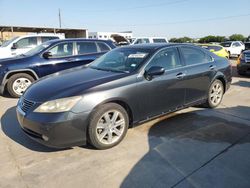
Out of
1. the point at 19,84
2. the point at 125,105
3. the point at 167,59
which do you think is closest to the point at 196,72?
the point at 167,59

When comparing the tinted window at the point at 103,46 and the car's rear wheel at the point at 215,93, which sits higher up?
the tinted window at the point at 103,46

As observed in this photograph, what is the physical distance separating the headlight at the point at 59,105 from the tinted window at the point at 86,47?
4388 mm

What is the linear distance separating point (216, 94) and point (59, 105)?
371cm

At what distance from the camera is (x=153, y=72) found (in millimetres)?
3969

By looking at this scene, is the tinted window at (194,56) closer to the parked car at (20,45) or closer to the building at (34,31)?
the parked car at (20,45)

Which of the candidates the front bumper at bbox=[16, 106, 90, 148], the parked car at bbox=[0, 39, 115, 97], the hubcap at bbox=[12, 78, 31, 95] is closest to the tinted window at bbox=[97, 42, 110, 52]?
the parked car at bbox=[0, 39, 115, 97]

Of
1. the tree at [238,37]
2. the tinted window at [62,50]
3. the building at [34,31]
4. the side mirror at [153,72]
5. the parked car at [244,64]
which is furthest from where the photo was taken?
the tree at [238,37]

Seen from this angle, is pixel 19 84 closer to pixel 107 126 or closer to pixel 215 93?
pixel 107 126

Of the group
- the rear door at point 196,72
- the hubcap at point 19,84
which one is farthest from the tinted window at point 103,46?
the rear door at point 196,72

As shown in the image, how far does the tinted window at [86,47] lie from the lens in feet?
24.9

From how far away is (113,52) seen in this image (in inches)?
198

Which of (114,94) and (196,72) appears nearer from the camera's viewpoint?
(114,94)

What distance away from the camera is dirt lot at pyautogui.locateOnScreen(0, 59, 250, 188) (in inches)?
115

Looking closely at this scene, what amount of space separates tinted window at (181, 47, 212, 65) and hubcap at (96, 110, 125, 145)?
194cm
